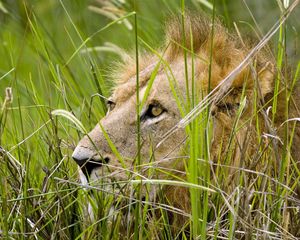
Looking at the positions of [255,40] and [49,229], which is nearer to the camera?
[49,229]

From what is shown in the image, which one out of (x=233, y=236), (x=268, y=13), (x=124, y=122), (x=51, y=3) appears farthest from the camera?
(x=51, y=3)

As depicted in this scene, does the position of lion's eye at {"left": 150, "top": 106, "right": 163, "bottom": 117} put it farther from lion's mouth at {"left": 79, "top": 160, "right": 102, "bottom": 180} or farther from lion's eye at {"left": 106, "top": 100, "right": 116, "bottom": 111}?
lion's mouth at {"left": 79, "top": 160, "right": 102, "bottom": 180}

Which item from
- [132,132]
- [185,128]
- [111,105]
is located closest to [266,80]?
[185,128]

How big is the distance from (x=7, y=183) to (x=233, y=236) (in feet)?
2.64

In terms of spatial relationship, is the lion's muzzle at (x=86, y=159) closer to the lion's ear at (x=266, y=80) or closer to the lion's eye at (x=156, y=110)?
the lion's eye at (x=156, y=110)

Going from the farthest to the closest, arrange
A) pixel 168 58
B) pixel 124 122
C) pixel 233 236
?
pixel 168 58 < pixel 124 122 < pixel 233 236

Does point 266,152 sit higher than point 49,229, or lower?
higher

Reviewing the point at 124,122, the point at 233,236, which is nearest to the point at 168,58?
the point at 124,122

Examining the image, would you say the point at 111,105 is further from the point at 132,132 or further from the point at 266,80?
the point at 266,80

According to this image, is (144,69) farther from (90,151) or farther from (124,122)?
(90,151)

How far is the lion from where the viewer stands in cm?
329

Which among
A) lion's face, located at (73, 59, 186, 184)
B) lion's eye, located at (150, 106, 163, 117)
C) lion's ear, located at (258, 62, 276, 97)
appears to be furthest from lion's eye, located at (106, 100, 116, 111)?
lion's ear, located at (258, 62, 276, 97)

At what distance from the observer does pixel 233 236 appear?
3104 millimetres

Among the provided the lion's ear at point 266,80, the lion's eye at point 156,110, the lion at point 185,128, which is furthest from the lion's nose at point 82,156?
the lion's ear at point 266,80
